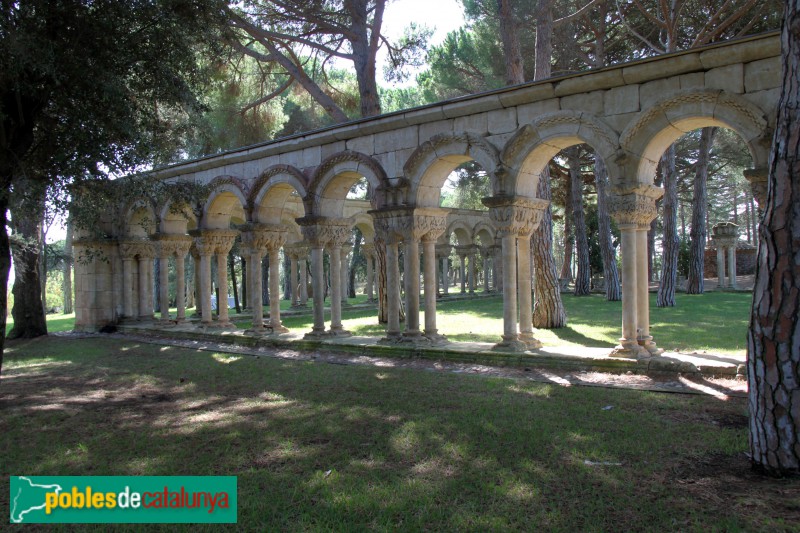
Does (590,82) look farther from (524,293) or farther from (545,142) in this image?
(524,293)

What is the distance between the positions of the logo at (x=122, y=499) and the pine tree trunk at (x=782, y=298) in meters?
3.42

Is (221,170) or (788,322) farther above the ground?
(221,170)

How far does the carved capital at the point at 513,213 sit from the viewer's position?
8648 millimetres

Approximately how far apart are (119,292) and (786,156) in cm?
1523

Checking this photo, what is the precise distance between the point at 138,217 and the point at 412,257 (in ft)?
29.9

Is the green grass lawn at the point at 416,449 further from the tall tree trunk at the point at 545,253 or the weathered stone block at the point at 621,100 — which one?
the tall tree trunk at the point at 545,253

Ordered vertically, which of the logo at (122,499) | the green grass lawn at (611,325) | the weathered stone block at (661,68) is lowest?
the logo at (122,499)

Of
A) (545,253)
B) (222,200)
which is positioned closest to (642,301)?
(545,253)

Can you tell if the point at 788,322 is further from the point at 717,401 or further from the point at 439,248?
the point at 439,248

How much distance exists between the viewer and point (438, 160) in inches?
372

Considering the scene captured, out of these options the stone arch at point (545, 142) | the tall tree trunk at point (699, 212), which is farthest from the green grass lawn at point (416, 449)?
the tall tree trunk at point (699, 212)

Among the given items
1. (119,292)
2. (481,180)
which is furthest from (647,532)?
(481,180)

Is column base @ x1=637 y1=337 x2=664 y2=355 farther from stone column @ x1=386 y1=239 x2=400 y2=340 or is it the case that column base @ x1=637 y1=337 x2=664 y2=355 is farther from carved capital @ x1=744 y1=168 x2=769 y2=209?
stone column @ x1=386 y1=239 x2=400 y2=340

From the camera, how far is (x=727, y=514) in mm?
3342
